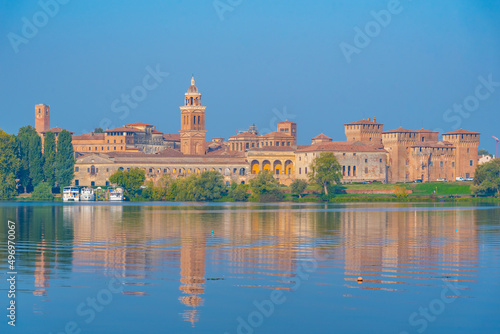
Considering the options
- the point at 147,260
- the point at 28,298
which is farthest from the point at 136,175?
the point at 28,298

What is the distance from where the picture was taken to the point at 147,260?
787 inches

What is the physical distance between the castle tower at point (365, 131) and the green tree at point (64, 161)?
41.1 meters

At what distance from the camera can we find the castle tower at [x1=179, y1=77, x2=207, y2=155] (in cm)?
10050

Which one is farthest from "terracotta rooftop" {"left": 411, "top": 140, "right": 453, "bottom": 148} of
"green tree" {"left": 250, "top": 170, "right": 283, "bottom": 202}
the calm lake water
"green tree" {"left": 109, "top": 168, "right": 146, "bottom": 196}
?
the calm lake water

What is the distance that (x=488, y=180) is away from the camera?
7050 cm

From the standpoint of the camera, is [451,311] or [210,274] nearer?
[451,311]

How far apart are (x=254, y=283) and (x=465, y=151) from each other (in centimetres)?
8351

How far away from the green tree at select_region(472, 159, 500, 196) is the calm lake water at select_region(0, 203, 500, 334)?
4383 centimetres

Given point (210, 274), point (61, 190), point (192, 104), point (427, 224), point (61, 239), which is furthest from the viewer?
point (192, 104)

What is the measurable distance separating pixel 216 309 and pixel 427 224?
2202 centimetres

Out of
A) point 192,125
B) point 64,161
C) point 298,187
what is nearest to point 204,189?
point 298,187

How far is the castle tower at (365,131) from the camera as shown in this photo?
330 ft

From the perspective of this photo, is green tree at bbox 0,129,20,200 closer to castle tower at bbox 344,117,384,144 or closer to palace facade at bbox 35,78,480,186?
palace facade at bbox 35,78,480,186

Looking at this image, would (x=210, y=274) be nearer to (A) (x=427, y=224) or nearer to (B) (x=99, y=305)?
(B) (x=99, y=305)
